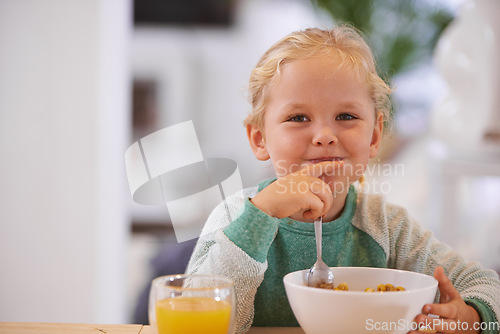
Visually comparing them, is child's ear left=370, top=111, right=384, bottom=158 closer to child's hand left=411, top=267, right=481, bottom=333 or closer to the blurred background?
child's hand left=411, top=267, right=481, bottom=333

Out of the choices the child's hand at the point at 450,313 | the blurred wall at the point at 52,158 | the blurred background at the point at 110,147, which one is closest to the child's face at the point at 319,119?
the child's hand at the point at 450,313

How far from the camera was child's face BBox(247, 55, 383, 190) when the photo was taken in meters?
0.78

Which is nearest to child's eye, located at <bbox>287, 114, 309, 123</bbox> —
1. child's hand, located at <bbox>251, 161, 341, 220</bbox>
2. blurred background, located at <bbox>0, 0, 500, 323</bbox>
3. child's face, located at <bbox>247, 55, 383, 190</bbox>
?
child's face, located at <bbox>247, 55, 383, 190</bbox>

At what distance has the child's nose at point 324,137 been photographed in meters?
0.76

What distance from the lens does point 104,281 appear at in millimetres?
2100

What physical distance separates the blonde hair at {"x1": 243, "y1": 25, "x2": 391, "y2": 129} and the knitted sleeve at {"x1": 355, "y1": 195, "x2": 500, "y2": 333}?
173mm

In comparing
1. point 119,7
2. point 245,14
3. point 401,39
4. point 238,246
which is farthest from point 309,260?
point 245,14

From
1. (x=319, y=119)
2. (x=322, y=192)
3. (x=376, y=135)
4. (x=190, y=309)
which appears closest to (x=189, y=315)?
(x=190, y=309)

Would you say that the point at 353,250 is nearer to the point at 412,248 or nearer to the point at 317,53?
the point at 412,248

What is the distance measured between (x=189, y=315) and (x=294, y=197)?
0.21 metres

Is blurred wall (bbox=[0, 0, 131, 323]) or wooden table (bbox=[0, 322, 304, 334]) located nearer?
wooden table (bbox=[0, 322, 304, 334])

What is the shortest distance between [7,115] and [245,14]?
4.99 feet

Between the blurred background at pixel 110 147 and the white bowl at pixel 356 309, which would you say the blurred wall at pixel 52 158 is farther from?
the white bowl at pixel 356 309

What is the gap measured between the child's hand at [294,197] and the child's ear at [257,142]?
186mm
